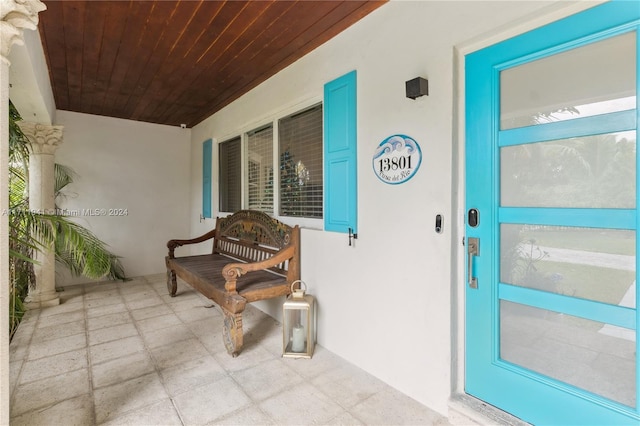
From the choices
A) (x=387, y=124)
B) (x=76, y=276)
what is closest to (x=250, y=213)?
(x=387, y=124)

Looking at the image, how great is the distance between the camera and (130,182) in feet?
17.3

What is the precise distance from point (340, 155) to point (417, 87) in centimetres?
82

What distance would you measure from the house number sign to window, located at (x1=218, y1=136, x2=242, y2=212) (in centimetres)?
257

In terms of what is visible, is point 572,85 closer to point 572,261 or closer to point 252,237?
point 572,261

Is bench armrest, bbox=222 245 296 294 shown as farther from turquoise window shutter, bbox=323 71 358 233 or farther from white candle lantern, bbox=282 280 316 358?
turquoise window shutter, bbox=323 71 358 233

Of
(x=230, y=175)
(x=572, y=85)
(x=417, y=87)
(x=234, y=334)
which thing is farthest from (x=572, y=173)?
(x=230, y=175)

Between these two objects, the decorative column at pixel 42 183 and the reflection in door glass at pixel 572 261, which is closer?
the reflection in door glass at pixel 572 261

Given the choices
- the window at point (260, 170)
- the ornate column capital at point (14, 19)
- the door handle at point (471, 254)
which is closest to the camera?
the ornate column capital at point (14, 19)

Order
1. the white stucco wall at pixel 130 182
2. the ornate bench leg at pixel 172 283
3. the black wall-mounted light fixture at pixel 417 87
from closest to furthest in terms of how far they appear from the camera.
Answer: the black wall-mounted light fixture at pixel 417 87 < the ornate bench leg at pixel 172 283 < the white stucco wall at pixel 130 182

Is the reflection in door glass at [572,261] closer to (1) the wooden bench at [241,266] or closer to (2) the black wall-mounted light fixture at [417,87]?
(2) the black wall-mounted light fixture at [417,87]

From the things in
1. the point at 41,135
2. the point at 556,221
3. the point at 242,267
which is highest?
the point at 41,135

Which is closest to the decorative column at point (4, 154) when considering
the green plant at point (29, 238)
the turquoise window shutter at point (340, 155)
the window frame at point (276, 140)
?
the green plant at point (29, 238)

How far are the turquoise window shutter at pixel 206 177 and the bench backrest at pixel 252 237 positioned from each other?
0.88 meters

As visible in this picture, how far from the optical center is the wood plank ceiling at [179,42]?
2.24 m
